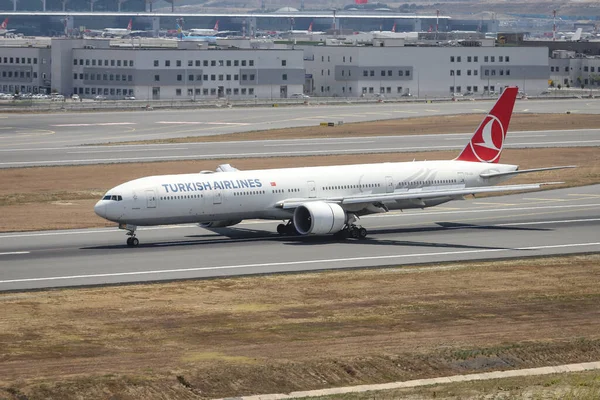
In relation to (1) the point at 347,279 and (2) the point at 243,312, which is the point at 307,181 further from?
(2) the point at 243,312

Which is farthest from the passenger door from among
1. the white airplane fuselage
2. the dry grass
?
the dry grass

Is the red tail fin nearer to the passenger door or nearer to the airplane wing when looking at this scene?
the airplane wing

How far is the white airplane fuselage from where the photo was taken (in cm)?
6175

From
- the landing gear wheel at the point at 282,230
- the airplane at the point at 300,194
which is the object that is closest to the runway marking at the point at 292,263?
the airplane at the point at 300,194

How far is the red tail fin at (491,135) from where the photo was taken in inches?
2908

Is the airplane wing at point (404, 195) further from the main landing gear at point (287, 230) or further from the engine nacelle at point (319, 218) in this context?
the main landing gear at point (287, 230)

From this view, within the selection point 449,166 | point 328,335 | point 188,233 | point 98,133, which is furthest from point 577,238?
point 98,133

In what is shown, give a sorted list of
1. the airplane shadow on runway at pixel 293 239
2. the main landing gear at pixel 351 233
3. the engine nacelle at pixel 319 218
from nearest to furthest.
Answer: the engine nacelle at pixel 319 218 < the airplane shadow on runway at pixel 293 239 < the main landing gear at pixel 351 233

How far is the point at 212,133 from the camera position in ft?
466

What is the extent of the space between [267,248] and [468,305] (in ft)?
55.9

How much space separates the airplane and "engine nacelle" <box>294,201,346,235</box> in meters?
0.06

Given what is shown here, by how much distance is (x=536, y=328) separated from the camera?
146 feet

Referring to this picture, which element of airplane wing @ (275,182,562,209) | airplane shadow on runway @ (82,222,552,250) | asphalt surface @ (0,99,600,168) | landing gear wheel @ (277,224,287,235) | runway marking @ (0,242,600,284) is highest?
airplane wing @ (275,182,562,209)

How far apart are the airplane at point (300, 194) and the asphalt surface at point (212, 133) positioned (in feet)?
146
